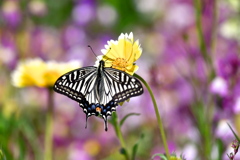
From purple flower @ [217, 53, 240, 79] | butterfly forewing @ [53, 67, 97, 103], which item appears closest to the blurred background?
purple flower @ [217, 53, 240, 79]

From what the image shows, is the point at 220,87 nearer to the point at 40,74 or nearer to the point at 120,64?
the point at 40,74

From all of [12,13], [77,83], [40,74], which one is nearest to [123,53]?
[77,83]

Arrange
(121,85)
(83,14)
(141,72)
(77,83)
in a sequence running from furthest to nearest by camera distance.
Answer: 1. (83,14)
2. (141,72)
3. (77,83)
4. (121,85)

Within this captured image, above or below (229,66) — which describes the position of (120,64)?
below

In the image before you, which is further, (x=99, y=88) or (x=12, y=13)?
(x=12, y=13)

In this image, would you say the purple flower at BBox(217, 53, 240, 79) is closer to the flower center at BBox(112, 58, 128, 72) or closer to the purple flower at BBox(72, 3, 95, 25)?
the flower center at BBox(112, 58, 128, 72)

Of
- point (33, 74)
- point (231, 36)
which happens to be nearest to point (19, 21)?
point (231, 36)

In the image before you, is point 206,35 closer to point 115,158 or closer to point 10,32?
point 10,32
